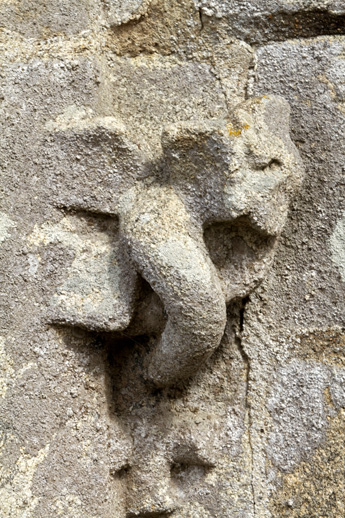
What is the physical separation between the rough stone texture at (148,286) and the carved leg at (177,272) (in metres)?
0.06

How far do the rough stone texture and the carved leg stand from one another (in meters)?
0.06

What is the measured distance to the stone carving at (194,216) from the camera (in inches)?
40.3

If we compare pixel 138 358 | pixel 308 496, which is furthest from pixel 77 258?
pixel 308 496

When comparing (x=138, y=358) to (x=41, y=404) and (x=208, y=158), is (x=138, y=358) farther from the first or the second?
(x=208, y=158)

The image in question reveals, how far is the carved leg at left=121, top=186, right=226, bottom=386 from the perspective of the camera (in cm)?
101

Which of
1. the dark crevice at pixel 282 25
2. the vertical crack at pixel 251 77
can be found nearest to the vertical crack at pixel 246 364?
the vertical crack at pixel 251 77

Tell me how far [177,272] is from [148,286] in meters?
0.11

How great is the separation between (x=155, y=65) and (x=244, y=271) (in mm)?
436

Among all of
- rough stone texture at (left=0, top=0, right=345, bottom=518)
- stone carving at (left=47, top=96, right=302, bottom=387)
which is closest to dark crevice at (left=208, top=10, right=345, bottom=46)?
rough stone texture at (left=0, top=0, right=345, bottom=518)

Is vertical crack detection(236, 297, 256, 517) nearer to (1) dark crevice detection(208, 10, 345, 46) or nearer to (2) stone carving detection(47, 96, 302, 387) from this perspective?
(2) stone carving detection(47, 96, 302, 387)

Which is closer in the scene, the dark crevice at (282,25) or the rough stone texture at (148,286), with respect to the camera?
the rough stone texture at (148,286)

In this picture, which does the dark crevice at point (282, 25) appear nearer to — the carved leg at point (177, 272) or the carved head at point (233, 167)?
the carved head at point (233, 167)

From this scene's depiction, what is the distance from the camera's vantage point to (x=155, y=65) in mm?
1218

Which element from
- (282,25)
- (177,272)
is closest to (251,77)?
(282,25)
